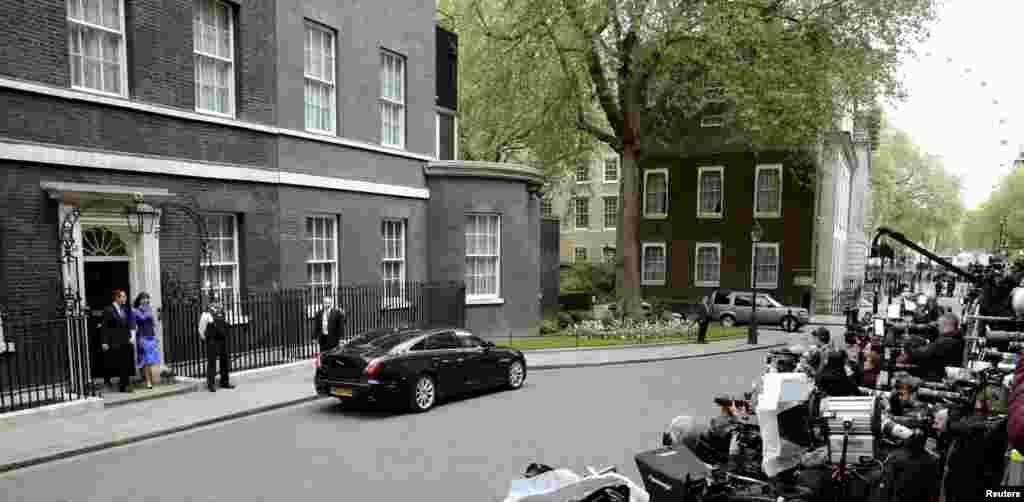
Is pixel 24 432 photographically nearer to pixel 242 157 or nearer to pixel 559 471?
pixel 242 157

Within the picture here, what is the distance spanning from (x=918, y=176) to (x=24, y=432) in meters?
72.3

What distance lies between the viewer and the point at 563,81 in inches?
868

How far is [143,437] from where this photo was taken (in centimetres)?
849

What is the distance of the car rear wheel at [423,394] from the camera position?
10.0m

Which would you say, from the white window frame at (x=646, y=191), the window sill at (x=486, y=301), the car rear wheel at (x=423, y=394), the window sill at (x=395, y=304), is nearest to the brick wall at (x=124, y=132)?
the window sill at (x=395, y=304)

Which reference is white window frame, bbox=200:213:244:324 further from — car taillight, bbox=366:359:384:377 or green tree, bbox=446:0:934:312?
green tree, bbox=446:0:934:312

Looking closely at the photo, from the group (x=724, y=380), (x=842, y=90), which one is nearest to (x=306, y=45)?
(x=724, y=380)

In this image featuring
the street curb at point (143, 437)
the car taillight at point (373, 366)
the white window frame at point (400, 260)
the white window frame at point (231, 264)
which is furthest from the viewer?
the white window frame at point (400, 260)

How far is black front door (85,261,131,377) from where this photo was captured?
417 inches

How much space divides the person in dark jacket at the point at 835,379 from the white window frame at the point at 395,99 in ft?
44.4

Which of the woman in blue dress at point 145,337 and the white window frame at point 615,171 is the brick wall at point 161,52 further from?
the white window frame at point 615,171

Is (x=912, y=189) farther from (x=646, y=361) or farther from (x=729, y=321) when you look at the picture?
(x=646, y=361)

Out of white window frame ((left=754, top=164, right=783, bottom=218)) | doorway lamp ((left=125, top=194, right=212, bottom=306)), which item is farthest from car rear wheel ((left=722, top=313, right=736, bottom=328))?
doorway lamp ((left=125, top=194, right=212, bottom=306))

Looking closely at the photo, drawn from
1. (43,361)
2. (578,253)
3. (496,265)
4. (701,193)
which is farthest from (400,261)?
(578,253)
